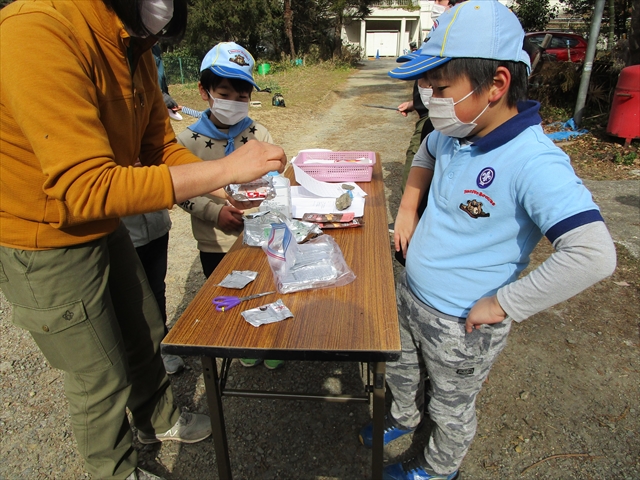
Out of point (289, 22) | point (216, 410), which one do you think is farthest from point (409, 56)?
point (289, 22)

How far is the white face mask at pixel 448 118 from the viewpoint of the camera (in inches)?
51.8

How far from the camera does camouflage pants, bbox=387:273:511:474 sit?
1.45m

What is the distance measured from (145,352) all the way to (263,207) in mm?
781

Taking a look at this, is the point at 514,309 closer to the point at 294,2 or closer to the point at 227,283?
the point at 227,283

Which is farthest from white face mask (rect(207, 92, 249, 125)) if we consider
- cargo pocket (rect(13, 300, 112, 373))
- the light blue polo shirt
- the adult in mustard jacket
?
cargo pocket (rect(13, 300, 112, 373))

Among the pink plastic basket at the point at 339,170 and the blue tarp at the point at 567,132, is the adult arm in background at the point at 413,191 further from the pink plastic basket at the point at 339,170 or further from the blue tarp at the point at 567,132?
the blue tarp at the point at 567,132

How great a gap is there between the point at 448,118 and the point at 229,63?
118 centimetres

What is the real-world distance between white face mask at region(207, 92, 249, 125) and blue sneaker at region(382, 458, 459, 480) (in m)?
1.75

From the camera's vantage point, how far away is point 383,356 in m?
1.09

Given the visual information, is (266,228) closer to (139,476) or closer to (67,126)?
(67,126)

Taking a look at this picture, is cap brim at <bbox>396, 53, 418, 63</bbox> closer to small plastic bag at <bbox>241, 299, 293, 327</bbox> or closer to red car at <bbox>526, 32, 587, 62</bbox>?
small plastic bag at <bbox>241, 299, 293, 327</bbox>

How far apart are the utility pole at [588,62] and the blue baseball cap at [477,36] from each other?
23.3ft

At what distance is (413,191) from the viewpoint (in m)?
1.86

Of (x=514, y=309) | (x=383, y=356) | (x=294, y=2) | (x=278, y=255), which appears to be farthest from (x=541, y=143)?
(x=294, y=2)
